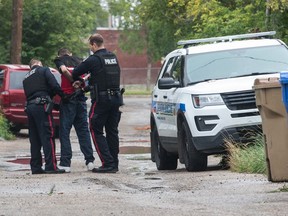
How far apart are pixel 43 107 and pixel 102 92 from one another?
1.09 meters

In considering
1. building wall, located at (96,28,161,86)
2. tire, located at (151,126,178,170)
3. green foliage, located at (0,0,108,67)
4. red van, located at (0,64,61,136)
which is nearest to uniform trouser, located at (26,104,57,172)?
tire, located at (151,126,178,170)

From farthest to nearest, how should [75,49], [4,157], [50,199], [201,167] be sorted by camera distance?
1. [75,49]
2. [4,157]
3. [201,167]
4. [50,199]

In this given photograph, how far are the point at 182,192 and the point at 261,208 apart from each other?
214 centimetres

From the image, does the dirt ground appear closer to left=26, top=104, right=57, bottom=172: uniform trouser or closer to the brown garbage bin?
the brown garbage bin

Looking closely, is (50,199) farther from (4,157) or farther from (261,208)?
(4,157)

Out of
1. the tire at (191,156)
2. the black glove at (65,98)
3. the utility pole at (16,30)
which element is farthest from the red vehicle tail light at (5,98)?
the tire at (191,156)

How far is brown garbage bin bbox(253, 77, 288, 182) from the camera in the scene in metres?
11.7

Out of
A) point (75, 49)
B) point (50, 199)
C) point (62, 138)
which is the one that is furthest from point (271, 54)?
point (75, 49)

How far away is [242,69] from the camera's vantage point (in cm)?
1513

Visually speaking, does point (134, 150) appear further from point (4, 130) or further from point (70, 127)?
point (70, 127)

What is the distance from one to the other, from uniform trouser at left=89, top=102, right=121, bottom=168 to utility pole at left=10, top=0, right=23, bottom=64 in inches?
632

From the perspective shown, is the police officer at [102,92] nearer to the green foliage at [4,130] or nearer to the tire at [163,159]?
the tire at [163,159]

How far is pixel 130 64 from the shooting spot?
80875 millimetres

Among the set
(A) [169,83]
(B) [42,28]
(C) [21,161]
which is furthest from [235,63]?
(B) [42,28]
